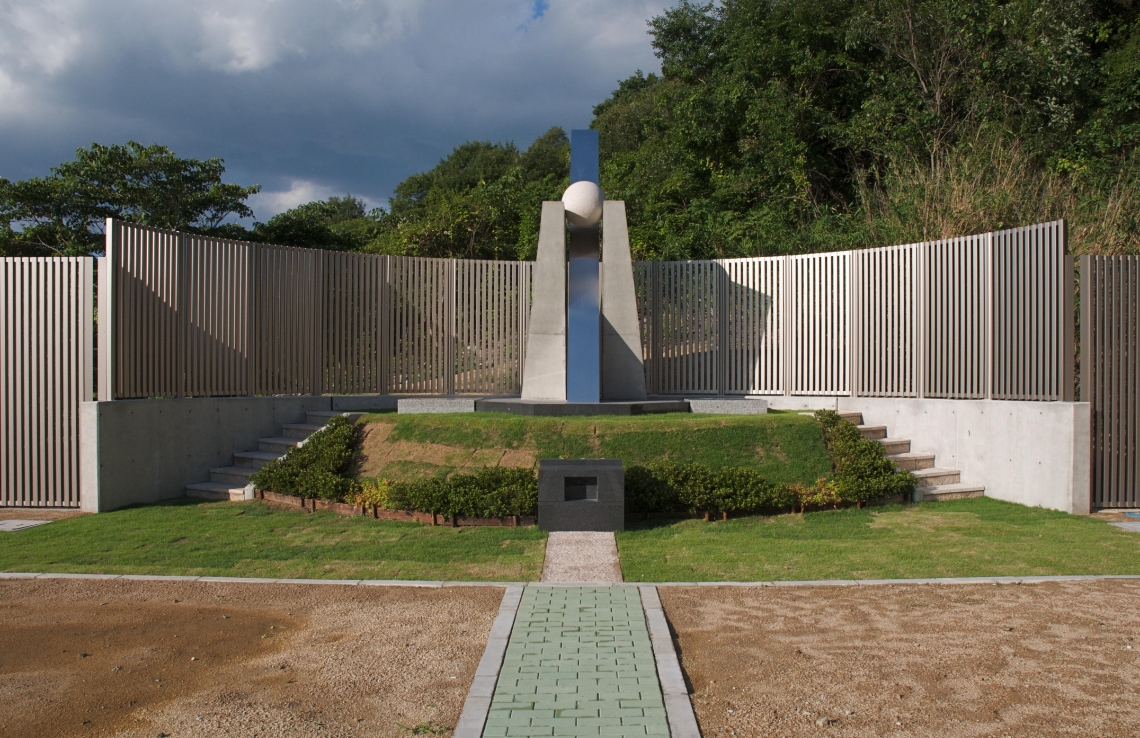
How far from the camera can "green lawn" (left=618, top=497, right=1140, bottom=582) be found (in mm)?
7477

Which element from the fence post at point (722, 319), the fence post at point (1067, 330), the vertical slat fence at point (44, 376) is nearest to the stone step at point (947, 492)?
the fence post at point (1067, 330)

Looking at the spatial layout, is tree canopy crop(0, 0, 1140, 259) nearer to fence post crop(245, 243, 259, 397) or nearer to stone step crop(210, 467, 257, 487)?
fence post crop(245, 243, 259, 397)

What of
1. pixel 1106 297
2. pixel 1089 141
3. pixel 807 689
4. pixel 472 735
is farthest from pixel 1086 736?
pixel 1089 141

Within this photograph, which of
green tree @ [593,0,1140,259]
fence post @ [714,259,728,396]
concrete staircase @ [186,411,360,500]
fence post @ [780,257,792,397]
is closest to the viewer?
concrete staircase @ [186,411,360,500]

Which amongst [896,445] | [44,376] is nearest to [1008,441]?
[896,445]

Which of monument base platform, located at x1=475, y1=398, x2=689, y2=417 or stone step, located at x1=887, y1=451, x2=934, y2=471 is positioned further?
monument base platform, located at x1=475, y1=398, x2=689, y2=417

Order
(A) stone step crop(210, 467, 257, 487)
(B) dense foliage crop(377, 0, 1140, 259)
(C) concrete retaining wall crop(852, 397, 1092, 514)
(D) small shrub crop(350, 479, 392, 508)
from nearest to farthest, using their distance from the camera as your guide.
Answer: (D) small shrub crop(350, 479, 392, 508)
(C) concrete retaining wall crop(852, 397, 1092, 514)
(A) stone step crop(210, 467, 257, 487)
(B) dense foliage crop(377, 0, 1140, 259)

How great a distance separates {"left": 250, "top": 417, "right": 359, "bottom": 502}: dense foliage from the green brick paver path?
16.6 ft

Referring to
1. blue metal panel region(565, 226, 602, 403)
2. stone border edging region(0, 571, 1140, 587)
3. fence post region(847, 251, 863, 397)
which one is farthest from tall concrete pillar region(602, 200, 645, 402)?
stone border edging region(0, 571, 1140, 587)

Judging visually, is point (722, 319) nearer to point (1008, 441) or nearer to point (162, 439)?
point (1008, 441)

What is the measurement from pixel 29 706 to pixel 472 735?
267cm

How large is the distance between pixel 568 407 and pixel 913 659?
314 inches

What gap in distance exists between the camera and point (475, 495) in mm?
9656

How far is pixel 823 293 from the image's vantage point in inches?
595
